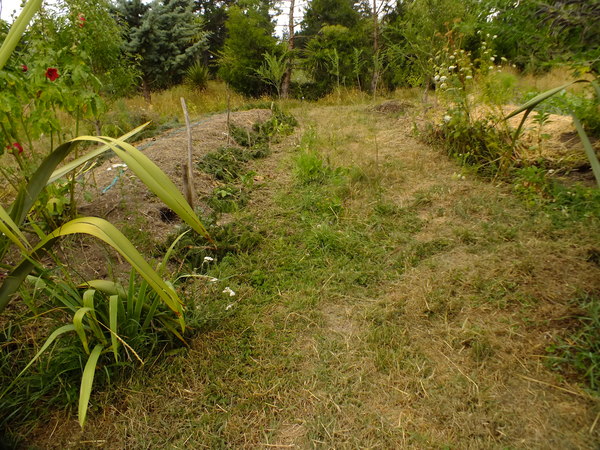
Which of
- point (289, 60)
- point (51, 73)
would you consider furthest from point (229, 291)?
point (289, 60)

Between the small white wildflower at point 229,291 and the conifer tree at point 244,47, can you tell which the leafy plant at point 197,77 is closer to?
the conifer tree at point 244,47

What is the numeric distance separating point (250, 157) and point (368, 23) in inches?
368

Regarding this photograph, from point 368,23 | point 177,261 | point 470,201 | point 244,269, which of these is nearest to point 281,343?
point 244,269

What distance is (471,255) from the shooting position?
2.17 meters

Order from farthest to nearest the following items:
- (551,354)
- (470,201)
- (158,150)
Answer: (158,150)
(470,201)
(551,354)

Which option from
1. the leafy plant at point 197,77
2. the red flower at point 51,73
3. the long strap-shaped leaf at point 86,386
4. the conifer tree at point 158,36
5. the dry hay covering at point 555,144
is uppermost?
the conifer tree at point 158,36

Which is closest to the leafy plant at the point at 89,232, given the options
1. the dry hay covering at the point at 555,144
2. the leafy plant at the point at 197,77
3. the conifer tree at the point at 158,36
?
the dry hay covering at the point at 555,144

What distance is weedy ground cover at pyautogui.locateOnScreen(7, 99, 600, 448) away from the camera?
1.33 meters

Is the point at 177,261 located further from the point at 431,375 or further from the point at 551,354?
the point at 551,354

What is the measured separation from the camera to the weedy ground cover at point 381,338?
4.37 feet

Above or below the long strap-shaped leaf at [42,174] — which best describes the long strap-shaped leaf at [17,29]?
above

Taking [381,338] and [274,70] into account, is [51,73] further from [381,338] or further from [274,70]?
[274,70]

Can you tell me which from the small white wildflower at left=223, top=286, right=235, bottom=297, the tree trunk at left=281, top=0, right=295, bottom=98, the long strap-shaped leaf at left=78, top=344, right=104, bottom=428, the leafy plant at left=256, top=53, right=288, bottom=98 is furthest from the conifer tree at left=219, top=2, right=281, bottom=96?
the long strap-shaped leaf at left=78, top=344, right=104, bottom=428

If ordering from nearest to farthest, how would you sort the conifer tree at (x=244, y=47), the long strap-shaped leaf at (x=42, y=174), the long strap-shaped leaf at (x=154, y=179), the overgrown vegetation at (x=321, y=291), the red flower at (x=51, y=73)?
the long strap-shaped leaf at (x=154, y=179) → the long strap-shaped leaf at (x=42, y=174) → the overgrown vegetation at (x=321, y=291) → the red flower at (x=51, y=73) → the conifer tree at (x=244, y=47)
